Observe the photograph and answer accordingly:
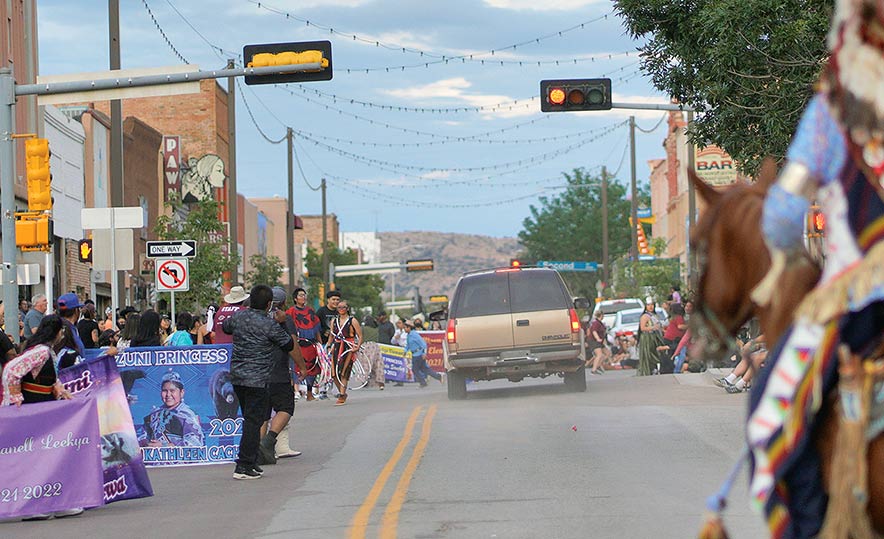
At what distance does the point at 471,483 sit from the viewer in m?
12.6

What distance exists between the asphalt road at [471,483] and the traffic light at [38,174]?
4828 mm

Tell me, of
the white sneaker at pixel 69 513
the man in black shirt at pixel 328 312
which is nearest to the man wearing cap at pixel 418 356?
the man in black shirt at pixel 328 312

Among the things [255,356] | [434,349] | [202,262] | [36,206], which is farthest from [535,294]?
[434,349]

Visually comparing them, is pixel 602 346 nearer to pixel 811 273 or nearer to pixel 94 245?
pixel 94 245

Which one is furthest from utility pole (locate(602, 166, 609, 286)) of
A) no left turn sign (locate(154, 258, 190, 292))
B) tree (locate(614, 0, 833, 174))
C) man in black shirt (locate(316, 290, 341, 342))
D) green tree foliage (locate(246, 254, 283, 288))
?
tree (locate(614, 0, 833, 174))

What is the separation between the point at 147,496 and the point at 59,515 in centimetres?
A: 93

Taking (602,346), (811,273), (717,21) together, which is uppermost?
(717,21)

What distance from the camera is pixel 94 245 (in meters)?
22.9

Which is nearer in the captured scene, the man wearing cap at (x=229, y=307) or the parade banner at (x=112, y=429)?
the parade banner at (x=112, y=429)

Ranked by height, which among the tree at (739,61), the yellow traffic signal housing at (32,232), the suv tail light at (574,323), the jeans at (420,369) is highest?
the tree at (739,61)

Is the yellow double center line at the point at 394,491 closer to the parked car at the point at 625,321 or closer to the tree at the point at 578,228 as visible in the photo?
the parked car at the point at 625,321

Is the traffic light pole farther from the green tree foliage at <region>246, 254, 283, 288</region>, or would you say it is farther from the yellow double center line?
the green tree foliage at <region>246, 254, 283, 288</region>

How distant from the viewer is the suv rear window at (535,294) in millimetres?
24438

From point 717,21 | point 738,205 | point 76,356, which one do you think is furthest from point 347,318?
point 738,205
